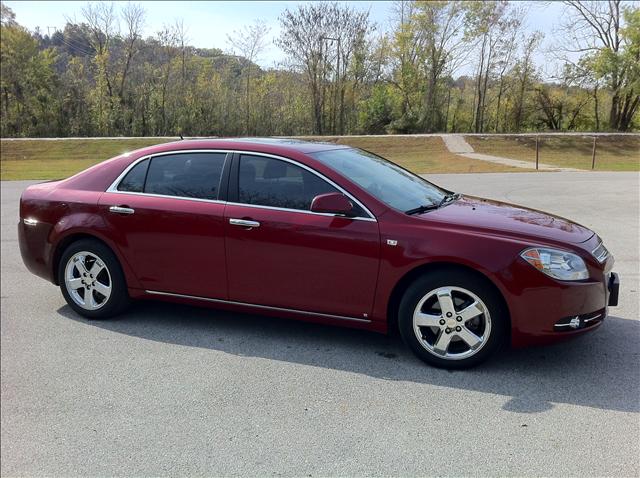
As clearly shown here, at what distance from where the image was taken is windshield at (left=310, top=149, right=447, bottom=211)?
426 centimetres

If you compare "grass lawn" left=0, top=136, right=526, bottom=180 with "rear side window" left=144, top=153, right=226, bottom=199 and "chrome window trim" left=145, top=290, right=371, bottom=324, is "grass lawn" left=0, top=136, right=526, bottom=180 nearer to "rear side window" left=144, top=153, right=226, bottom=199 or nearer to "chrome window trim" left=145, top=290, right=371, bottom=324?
"rear side window" left=144, top=153, right=226, bottom=199

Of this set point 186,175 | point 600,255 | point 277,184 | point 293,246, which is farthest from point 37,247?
point 600,255

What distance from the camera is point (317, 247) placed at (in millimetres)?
4062

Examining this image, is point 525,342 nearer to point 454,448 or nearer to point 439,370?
point 439,370

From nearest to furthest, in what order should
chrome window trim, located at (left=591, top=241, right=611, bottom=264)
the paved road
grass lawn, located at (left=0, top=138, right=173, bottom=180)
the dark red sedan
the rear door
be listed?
the paved road, the dark red sedan, chrome window trim, located at (left=591, top=241, right=611, bottom=264), the rear door, grass lawn, located at (left=0, top=138, right=173, bottom=180)

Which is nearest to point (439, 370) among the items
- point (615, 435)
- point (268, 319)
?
point (615, 435)

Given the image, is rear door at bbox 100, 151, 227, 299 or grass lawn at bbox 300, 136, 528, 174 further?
grass lawn at bbox 300, 136, 528, 174

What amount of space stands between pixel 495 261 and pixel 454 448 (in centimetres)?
125

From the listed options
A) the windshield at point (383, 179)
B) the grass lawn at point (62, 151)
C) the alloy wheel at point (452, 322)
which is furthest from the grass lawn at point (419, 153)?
the alloy wheel at point (452, 322)

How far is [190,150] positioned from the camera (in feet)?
15.6

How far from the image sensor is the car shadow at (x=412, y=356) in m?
3.52

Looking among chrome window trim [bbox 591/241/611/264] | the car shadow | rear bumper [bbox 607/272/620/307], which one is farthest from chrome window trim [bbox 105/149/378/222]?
rear bumper [bbox 607/272/620/307]

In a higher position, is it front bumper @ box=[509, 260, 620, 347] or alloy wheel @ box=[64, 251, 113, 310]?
front bumper @ box=[509, 260, 620, 347]

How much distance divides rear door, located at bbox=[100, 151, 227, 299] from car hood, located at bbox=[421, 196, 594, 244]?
1659 mm
